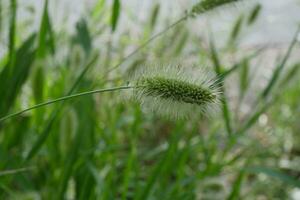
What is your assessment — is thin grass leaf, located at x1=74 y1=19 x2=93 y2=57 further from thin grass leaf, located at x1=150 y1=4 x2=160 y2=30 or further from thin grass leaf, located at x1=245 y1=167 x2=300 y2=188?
thin grass leaf, located at x1=245 y1=167 x2=300 y2=188

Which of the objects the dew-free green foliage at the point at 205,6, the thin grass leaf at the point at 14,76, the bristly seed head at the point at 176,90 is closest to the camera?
the bristly seed head at the point at 176,90

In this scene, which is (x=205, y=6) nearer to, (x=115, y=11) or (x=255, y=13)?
(x=115, y=11)

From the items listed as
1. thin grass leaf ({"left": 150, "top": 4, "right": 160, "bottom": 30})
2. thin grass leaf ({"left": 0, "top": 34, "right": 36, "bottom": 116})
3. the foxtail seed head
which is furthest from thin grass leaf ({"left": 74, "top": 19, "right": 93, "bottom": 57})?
the foxtail seed head

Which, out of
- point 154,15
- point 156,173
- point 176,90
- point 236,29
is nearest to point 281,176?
point 156,173

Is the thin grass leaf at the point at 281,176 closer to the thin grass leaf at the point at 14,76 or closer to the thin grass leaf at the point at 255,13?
the thin grass leaf at the point at 255,13

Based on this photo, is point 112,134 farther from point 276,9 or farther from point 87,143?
point 276,9

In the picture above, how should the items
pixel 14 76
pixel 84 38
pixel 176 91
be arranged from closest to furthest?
1. pixel 176 91
2. pixel 14 76
3. pixel 84 38

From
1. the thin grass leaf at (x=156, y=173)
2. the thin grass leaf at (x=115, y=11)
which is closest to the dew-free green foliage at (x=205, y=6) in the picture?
the thin grass leaf at (x=115, y=11)

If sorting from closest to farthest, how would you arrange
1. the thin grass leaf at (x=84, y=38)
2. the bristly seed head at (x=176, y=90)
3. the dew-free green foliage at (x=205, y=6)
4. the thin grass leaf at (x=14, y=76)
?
the bristly seed head at (x=176, y=90)
the dew-free green foliage at (x=205, y=6)
the thin grass leaf at (x=14, y=76)
the thin grass leaf at (x=84, y=38)

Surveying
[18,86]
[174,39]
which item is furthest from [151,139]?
[18,86]
